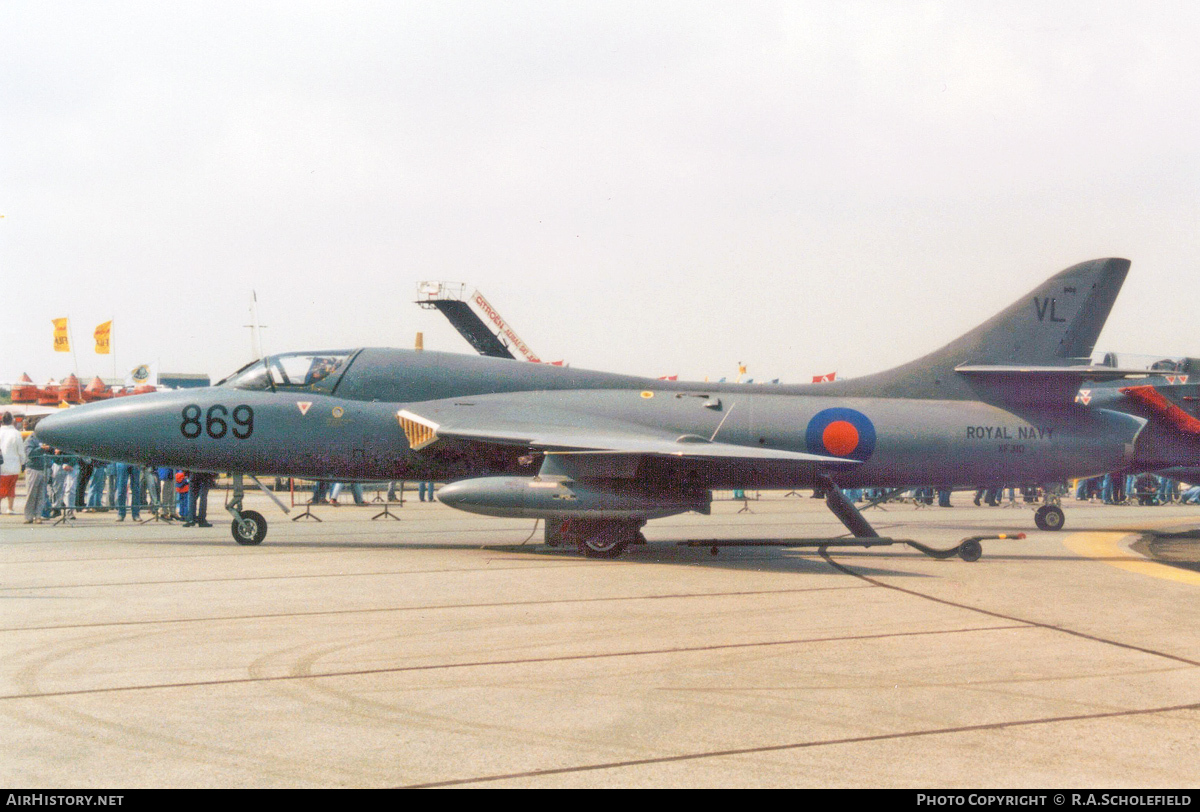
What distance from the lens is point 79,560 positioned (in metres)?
10.7

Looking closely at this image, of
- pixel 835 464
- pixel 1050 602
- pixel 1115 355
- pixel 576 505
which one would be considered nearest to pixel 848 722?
pixel 1050 602

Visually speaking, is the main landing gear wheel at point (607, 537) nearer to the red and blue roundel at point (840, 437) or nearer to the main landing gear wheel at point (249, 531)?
the red and blue roundel at point (840, 437)

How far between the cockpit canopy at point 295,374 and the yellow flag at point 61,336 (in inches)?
757

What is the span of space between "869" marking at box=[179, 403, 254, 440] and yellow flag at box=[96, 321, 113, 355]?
20192mm

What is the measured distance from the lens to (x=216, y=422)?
1233 centimetres

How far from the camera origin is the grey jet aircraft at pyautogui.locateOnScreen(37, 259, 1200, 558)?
12234 mm

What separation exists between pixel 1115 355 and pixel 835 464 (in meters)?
11.3

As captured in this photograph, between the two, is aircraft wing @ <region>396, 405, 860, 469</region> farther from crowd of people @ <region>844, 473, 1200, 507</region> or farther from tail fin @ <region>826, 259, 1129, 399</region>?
crowd of people @ <region>844, 473, 1200, 507</region>

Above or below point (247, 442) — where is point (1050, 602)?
below

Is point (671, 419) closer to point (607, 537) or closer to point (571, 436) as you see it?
point (571, 436)

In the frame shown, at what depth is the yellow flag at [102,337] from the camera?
29.8m

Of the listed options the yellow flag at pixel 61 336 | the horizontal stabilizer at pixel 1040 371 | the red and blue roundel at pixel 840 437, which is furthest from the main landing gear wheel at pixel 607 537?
the yellow flag at pixel 61 336

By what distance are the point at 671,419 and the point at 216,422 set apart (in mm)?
5935
